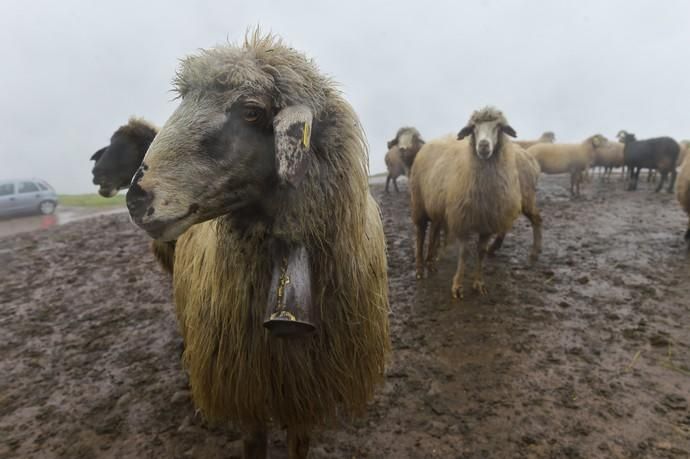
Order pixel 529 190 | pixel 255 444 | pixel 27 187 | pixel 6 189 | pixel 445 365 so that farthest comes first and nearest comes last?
pixel 27 187, pixel 6 189, pixel 529 190, pixel 445 365, pixel 255 444

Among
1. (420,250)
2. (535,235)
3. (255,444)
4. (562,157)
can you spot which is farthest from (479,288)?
(562,157)

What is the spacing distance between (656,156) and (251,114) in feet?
53.4

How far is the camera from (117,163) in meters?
4.39

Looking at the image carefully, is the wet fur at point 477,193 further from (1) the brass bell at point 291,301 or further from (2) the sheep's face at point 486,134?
(1) the brass bell at point 291,301

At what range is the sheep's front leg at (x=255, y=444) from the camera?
239cm

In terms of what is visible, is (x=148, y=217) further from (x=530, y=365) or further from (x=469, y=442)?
(x=530, y=365)

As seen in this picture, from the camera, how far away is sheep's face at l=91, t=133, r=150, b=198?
4363mm

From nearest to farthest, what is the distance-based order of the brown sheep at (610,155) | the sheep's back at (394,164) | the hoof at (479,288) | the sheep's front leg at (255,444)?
1. the sheep's front leg at (255,444)
2. the hoof at (479,288)
3. the sheep's back at (394,164)
4. the brown sheep at (610,155)

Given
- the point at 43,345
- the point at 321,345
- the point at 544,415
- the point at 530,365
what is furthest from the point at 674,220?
the point at 43,345

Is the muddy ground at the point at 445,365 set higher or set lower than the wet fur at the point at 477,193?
lower

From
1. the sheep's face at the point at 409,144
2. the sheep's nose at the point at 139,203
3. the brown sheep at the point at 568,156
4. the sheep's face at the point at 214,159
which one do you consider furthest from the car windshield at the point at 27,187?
the brown sheep at the point at 568,156

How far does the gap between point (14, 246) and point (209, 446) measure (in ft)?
29.8

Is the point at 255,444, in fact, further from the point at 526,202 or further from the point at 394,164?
the point at 394,164

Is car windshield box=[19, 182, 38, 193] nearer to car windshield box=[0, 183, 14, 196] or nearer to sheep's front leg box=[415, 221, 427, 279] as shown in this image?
car windshield box=[0, 183, 14, 196]
